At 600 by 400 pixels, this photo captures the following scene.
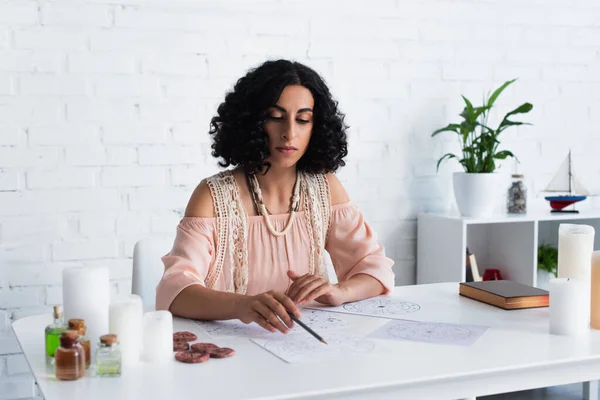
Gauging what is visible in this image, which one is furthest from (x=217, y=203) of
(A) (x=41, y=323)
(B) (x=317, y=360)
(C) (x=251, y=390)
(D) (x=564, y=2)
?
(D) (x=564, y=2)

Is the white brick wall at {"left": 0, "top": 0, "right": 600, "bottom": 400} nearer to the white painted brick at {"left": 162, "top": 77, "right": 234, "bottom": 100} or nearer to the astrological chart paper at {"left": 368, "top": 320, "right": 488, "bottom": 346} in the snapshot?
the white painted brick at {"left": 162, "top": 77, "right": 234, "bottom": 100}

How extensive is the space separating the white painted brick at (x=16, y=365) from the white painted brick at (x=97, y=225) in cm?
49

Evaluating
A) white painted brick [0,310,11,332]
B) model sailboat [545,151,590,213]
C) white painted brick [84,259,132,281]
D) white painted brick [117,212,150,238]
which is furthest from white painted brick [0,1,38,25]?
model sailboat [545,151,590,213]

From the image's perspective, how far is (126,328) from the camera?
1302mm

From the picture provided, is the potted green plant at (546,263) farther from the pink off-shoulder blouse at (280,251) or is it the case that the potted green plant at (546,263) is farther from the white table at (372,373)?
the white table at (372,373)

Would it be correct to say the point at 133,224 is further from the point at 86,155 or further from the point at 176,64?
the point at 176,64

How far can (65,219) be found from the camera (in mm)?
2707

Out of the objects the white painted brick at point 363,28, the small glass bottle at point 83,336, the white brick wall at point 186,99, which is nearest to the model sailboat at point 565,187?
the white brick wall at point 186,99

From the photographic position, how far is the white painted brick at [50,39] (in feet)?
8.53

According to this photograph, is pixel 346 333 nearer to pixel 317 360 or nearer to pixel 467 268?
pixel 317 360

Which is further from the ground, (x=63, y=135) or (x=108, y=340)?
(x=63, y=135)

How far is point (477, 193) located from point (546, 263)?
559 mm

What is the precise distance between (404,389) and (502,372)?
0.19 meters

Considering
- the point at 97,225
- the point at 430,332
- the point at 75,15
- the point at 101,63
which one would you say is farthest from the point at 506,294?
the point at 75,15
